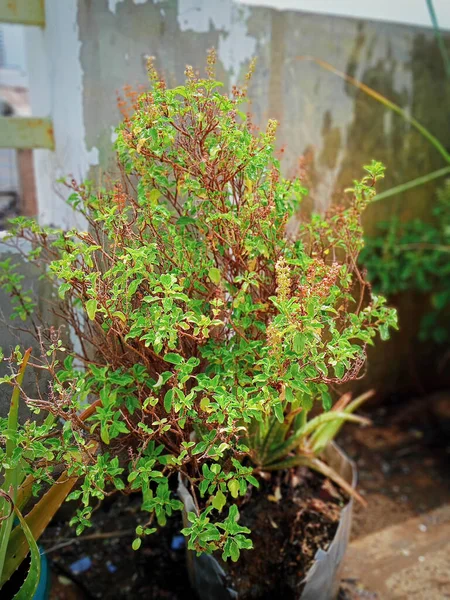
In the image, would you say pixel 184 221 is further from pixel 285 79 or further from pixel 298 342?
pixel 285 79

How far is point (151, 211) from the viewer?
139 centimetres

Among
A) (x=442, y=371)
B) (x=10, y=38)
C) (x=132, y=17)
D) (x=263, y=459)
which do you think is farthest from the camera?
(x=10, y=38)

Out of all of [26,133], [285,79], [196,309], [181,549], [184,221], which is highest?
[285,79]

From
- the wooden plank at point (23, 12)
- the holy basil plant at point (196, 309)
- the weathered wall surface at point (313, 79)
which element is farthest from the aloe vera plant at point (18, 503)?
the wooden plank at point (23, 12)

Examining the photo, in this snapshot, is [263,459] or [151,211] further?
[263,459]

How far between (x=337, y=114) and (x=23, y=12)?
1426mm

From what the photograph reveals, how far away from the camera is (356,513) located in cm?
248

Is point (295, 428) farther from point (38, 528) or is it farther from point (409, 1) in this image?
point (409, 1)

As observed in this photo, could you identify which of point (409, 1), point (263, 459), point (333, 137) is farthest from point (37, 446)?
point (409, 1)

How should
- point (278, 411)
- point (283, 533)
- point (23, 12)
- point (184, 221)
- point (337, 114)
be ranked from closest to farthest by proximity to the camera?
point (278, 411)
point (184, 221)
point (283, 533)
point (23, 12)
point (337, 114)

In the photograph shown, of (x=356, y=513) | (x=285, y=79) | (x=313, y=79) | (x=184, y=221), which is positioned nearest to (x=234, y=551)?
(x=184, y=221)

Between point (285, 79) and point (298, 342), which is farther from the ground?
point (285, 79)

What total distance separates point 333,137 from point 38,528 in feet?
6.85

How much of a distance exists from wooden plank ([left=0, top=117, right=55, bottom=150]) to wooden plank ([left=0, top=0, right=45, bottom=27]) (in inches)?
13.6
